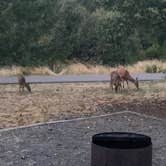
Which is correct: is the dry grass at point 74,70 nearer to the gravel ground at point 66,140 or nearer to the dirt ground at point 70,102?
the dirt ground at point 70,102

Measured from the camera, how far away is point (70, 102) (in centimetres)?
1584

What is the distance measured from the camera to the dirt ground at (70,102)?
13367 millimetres

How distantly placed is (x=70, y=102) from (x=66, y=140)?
19.2ft

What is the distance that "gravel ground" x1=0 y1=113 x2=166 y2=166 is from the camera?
8.61 metres

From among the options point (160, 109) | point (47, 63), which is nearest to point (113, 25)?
point (160, 109)

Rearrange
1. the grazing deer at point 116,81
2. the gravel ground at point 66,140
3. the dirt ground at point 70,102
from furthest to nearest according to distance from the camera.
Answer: the grazing deer at point 116,81 < the dirt ground at point 70,102 < the gravel ground at point 66,140

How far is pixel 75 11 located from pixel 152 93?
20.7 m

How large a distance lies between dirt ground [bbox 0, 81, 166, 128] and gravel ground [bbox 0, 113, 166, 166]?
3.72 ft

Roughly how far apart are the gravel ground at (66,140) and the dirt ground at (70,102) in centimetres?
113

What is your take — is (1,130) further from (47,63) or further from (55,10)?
(55,10)

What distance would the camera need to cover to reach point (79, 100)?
16250 millimetres

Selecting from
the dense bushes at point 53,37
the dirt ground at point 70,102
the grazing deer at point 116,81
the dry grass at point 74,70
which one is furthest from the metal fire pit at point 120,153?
the dense bushes at point 53,37

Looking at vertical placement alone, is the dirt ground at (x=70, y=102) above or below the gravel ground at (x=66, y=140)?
above

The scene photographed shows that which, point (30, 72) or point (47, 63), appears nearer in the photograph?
point (30, 72)
